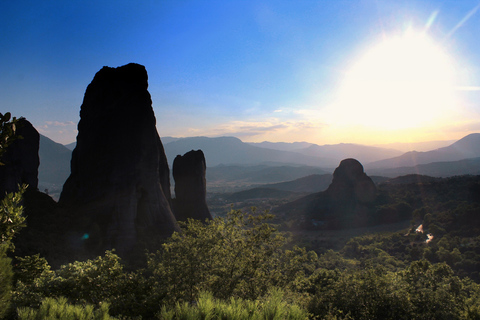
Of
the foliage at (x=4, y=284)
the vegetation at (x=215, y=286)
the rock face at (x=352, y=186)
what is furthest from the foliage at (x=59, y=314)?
the rock face at (x=352, y=186)

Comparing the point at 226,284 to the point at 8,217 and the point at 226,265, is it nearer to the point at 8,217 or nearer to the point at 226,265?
the point at 226,265

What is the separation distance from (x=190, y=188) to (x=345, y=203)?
46.3 meters

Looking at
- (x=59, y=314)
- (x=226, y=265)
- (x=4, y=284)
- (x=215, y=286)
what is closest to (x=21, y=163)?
(x=4, y=284)

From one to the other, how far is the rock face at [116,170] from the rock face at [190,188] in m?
10.5

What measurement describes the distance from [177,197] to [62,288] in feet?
111

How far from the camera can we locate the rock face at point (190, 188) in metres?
41.5

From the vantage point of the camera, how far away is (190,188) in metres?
42.8

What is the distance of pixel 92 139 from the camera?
2894 centimetres

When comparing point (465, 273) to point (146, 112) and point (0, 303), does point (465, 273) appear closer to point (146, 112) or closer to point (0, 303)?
point (0, 303)

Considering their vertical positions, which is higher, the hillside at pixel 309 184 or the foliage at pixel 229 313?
the foliage at pixel 229 313

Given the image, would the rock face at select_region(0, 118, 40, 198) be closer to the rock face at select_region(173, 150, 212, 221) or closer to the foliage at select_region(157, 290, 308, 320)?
the rock face at select_region(173, 150, 212, 221)

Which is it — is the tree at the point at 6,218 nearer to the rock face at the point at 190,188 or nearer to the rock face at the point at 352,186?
the rock face at the point at 190,188

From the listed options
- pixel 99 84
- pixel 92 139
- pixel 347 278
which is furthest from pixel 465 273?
pixel 99 84

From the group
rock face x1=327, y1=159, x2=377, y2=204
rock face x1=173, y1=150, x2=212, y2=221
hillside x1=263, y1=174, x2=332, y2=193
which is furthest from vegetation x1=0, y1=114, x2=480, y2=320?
hillside x1=263, y1=174, x2=332, y2=193
